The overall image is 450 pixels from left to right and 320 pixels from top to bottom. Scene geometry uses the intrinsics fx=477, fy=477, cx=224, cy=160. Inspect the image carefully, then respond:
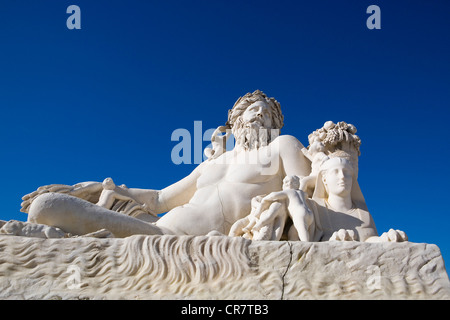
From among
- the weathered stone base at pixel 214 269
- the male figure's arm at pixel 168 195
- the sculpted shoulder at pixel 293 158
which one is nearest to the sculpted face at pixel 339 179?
the sculpted shoulder at pixel 293 158

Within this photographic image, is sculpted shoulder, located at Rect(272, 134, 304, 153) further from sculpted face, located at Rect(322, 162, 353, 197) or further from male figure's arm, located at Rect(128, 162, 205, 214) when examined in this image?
male figure's arm, located at Rect(128, 162, 205, 214)

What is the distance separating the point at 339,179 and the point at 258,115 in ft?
5.39

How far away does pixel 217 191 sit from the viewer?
5.38 meters

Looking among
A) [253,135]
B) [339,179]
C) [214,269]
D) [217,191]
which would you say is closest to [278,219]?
[339,179]

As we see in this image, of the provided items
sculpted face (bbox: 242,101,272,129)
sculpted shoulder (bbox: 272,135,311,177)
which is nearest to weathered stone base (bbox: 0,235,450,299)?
sculpted shoulder (bbox: 272,135,311,177)

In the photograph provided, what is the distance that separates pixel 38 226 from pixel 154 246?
1065 mm

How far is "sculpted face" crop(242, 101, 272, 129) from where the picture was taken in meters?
6.07

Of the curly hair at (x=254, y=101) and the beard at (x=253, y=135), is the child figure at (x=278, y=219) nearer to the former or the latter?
the beard at (x=253, y=135)

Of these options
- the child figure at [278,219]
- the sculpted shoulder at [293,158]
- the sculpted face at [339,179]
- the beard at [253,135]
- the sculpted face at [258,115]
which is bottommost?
the child figure at [278,219]

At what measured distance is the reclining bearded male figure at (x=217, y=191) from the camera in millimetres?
4484

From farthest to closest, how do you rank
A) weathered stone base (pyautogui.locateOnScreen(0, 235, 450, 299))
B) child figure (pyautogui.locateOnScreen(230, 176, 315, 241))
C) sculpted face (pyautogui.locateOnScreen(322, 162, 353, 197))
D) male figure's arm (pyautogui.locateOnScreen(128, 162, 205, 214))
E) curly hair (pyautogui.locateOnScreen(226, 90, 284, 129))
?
curly hair (pyautogui.locateOnScreen(226, 90, 284, 129))
male figure's arm (pyautogui.locateOnScreen(128, 162, 205, 214))
sculpted face (pyautogui.locateOnScreen(322, 162, 353, 197))
child figure (pyautogui.locateOnScreen(230, 176, 315, 241))
weathered stone base (pyautogui.locateOnScreen(0, 235, 450, 299))

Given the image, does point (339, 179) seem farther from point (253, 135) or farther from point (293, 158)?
point (253, 135)
